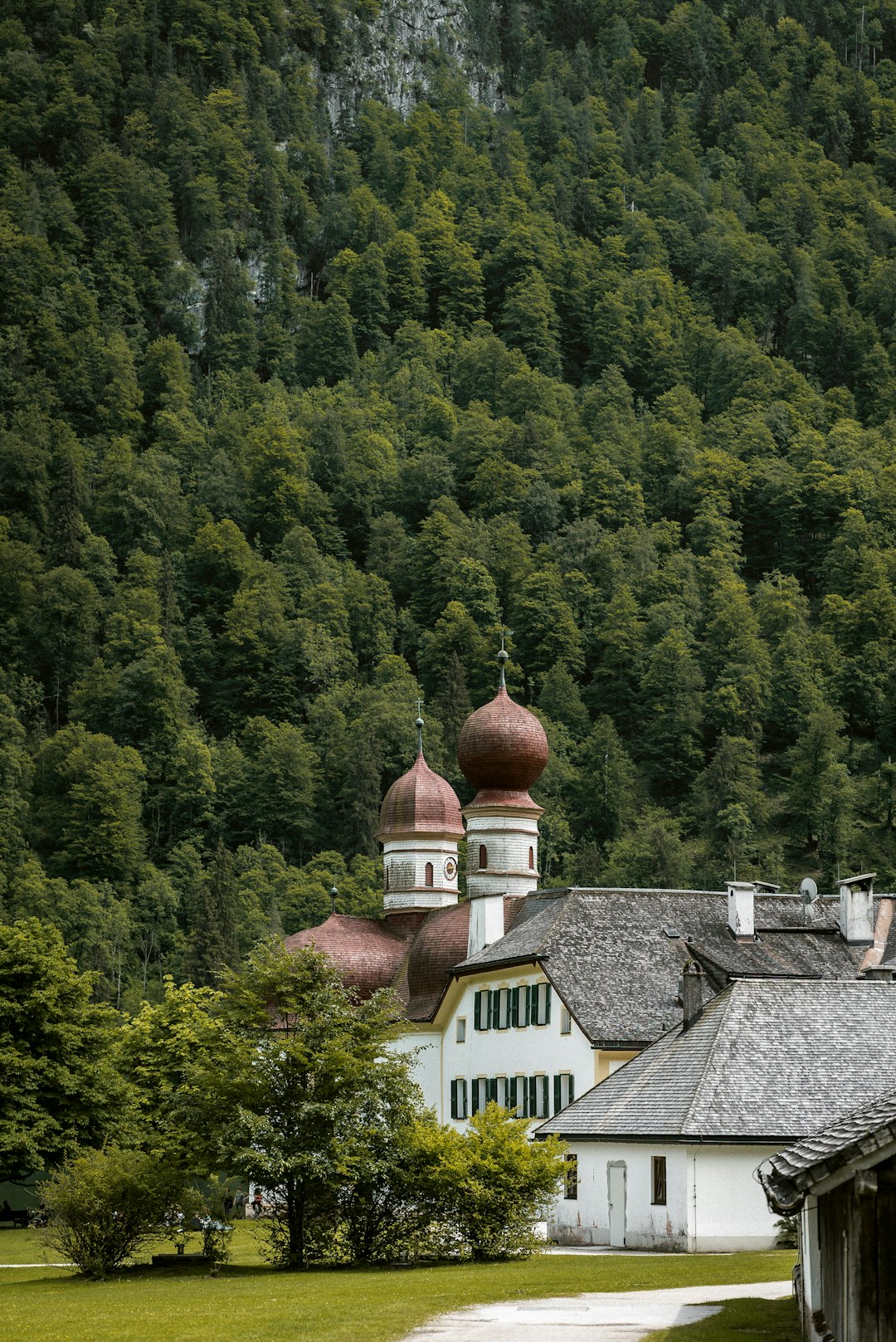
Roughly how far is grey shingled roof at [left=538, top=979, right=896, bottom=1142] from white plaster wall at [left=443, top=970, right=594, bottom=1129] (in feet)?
38.7

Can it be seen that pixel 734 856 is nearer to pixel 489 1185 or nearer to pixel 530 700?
pixel 530 700

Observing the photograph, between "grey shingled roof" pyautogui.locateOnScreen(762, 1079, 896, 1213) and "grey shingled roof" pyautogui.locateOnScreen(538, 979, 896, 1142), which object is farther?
"grey shingled roof" pyautogui.locateOnScreen(538, 979, 896, 1142)

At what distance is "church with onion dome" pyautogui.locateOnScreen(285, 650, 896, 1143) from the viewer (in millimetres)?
60969

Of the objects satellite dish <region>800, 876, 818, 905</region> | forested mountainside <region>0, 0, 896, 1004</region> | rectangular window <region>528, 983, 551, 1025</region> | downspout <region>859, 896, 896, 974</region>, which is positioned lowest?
rectangular window <region>528, 983, 551, 1025</region>

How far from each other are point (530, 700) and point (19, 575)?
39.9m

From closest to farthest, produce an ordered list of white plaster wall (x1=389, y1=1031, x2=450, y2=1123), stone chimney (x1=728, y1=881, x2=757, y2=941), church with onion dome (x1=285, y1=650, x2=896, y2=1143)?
1. church with onion dome (x1=285, y1=650, x2=896, y2=1143)
2. stone chimney (x1=728, y1=881, x2=757, y2=941)
3. white plaster wall (x1=389, y1=1031, x2=450, y2=1123)

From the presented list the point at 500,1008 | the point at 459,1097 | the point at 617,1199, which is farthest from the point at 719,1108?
the point at 459,1097

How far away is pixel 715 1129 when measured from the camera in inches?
1726

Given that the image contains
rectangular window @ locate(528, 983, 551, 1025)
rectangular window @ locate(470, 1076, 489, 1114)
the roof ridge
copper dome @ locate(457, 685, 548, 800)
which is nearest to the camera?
the roof ridge

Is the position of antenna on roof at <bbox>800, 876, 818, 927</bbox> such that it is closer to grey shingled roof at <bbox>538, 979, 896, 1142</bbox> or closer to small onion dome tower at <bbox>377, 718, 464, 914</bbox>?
grey shingled roof at <bbox>538, 979, 896, 1142</bbox>

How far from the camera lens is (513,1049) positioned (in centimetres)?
6506

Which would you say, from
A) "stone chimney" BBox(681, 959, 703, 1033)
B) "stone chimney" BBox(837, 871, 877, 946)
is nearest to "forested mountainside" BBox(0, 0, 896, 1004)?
"stone chimney" BBox(837, 871, 877, 946)

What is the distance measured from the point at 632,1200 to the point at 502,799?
3611 centimetres

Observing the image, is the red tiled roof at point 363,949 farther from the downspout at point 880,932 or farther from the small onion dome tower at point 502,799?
the downspout at point 880,932
